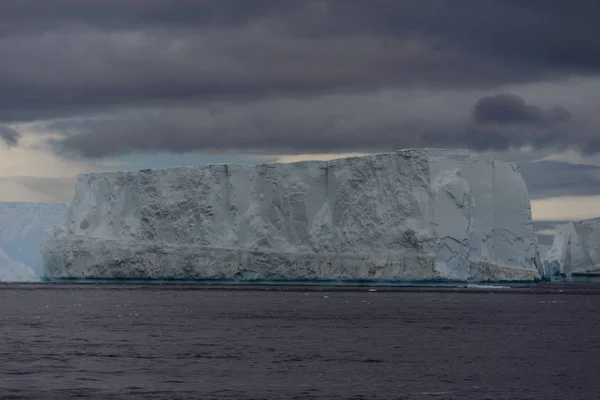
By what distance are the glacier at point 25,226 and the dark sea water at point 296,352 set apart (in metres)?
35.5

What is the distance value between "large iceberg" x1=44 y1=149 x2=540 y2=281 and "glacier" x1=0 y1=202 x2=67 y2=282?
45.2 feet

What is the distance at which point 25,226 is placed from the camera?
239ft

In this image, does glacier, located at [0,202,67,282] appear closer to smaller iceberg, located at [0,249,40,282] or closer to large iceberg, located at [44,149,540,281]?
smaller iceberg, located at [0,249,40,282]

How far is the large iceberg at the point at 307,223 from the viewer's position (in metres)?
53.9

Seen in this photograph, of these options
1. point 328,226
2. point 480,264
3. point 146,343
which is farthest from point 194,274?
point 146,343

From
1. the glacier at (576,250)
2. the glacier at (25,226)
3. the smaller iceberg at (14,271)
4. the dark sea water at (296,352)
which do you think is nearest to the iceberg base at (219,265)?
the smaller iceberg at (14,271)

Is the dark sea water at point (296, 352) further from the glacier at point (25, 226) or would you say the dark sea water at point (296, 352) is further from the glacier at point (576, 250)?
the glacier at point (576, 250)

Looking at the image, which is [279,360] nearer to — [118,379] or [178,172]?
[118,379]

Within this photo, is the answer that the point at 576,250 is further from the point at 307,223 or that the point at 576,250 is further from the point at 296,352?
the point at 296,352

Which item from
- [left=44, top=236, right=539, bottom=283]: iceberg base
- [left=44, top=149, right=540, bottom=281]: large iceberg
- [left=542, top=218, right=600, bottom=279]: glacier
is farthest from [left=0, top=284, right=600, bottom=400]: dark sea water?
[left=542, top=218, right=600, bottom=279]: glacier

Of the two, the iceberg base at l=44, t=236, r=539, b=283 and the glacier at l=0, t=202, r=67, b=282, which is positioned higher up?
the glacier at l=0, t=202, r=67, b=282

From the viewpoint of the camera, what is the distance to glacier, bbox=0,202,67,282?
237 feet

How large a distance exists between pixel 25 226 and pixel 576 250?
41.9 meters

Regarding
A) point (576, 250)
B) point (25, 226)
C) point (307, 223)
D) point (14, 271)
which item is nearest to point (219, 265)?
point (307, 223)
